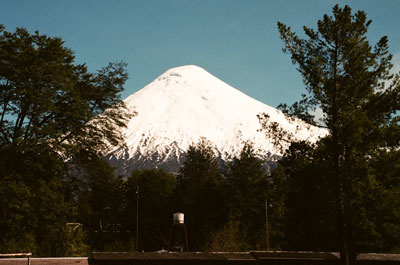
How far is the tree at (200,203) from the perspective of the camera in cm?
7256

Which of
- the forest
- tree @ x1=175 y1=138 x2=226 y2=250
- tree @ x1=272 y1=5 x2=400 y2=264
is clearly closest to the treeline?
tree @ x1=175 y1=138 x2=226 y2=250

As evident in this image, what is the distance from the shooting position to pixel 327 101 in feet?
75.4

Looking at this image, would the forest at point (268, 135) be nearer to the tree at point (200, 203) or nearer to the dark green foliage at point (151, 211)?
the tree at point (200, 203)

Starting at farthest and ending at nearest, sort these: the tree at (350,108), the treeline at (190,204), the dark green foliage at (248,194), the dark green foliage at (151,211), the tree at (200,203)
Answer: the dark green foliage at (151,211) < the tree at (200,203) < the treeline at (190,204) < the dark green foliage at (248,194) < the tree at (350,108)

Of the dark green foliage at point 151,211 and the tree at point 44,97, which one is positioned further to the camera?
the dark green foliage at point 151,211

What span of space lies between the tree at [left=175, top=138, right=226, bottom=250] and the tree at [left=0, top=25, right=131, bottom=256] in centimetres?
3671

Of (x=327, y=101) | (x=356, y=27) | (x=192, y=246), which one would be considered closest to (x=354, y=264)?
(x=327, y=101)

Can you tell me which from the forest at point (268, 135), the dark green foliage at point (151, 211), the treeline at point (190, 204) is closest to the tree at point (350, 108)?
the forest at point (268, 135)

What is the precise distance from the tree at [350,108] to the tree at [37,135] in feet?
58.3

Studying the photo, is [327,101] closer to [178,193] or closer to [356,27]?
[356,27]

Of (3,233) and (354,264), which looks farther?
(3,233)

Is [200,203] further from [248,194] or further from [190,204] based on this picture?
[248,194]

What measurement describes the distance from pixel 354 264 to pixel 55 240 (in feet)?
65.7

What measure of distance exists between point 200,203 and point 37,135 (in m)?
44.2
